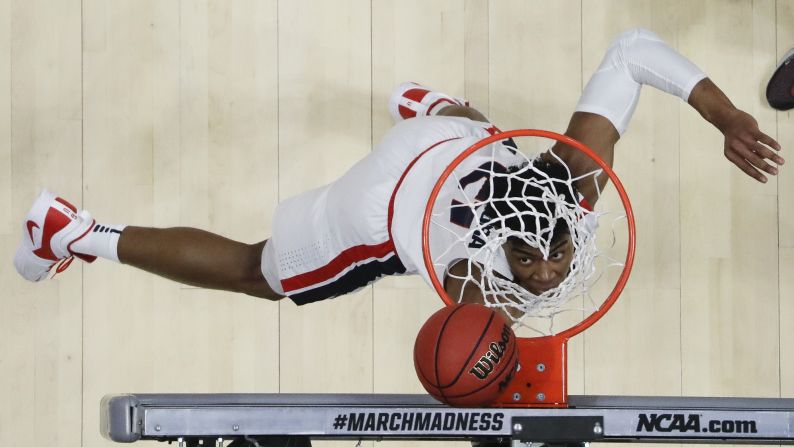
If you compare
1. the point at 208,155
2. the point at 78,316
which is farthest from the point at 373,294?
the point at 78,316

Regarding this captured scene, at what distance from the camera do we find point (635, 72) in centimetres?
259

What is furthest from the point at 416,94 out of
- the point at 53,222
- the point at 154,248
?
the point at 53,222

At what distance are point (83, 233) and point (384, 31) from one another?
1.26 meters

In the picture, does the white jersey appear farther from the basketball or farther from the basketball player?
the basketball

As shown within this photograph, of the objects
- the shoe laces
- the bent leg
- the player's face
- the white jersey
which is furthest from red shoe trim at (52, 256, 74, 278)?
the player's face

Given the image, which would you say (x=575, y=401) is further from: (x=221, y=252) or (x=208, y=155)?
(x=208, y=155)

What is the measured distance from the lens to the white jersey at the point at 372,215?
248 centimetres

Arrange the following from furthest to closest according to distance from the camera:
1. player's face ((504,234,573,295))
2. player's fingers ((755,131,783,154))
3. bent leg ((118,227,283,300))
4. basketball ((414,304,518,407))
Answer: bent leg ((118,227,283,300)) < player's face ((504,234,573,295)) < player's fingers ((755,131,783,154)) < basketball ((414,304,518,407))

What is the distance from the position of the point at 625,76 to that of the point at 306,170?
3.91 ft

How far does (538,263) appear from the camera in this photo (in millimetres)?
2354

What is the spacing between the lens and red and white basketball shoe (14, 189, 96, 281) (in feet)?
9.25

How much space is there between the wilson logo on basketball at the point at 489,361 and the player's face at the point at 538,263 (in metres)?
0.43

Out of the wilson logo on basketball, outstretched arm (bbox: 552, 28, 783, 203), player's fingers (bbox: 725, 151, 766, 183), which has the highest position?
outstretched arm (bbox: 552, 28, 783, 203)

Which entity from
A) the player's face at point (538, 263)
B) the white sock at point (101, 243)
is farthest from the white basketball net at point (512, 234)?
the white sock at point (101, 243)
